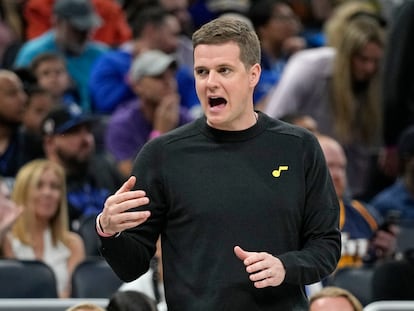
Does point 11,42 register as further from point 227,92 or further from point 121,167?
point 227,92

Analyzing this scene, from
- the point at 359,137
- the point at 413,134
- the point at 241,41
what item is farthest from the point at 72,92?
the point at 241,41

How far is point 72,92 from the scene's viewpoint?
9.95 meters

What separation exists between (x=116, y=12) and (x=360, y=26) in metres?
3.49

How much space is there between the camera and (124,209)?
3607 mm

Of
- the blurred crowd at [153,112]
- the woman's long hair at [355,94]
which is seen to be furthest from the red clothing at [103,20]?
the woman's long hair at [355,94]

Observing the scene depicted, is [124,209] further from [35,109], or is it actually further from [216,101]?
[35,109]

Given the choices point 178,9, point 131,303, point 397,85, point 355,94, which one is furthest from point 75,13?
point 131,303

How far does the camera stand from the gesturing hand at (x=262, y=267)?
360cm

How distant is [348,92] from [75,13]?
9.22 ft

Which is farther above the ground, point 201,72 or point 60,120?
point 201,72

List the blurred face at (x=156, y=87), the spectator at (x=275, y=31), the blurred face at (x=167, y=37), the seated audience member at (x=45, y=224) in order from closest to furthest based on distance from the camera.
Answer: the seated audience member at (x=45, y=224)
the blurred face at (x=156, y=87)
the blurred face at (x=167, y=37)
the spectator at (x=275, y=31)

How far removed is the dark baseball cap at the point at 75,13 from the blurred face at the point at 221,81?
20.9 feet

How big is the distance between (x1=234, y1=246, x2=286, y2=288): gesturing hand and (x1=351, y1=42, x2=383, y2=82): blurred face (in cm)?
492

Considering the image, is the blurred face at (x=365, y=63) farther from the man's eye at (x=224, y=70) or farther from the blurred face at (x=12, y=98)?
the man's eye at (x=224, y=70)
